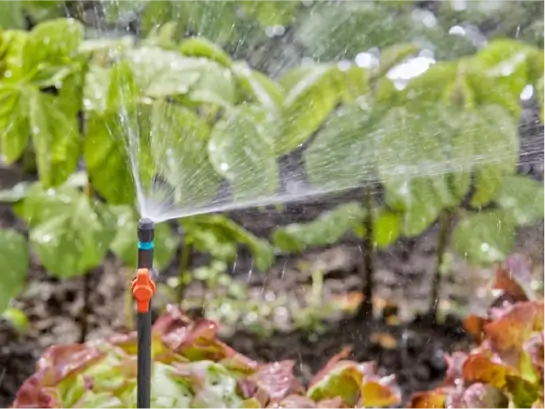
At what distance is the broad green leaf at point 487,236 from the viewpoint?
2.68ft

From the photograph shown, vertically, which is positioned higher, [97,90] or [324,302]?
[97,90]

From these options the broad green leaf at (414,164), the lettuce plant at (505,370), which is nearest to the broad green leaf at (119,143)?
the broad green leaf at (414,164)

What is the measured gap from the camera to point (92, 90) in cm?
68

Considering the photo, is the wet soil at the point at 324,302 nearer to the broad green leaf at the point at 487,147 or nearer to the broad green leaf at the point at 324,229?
the broad green leaf at the point at 324,229

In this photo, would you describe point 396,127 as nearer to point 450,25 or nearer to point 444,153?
point 444,153

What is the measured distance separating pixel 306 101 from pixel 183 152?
127mm

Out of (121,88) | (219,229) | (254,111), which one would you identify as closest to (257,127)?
(254,111)

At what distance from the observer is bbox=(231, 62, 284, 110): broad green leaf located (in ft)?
2.15

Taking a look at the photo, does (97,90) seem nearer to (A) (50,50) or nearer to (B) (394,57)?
(A) (50,50)

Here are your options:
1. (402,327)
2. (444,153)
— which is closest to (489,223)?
(444,153)

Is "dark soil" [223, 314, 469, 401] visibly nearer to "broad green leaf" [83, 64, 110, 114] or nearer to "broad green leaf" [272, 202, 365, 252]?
"broad green leaf" [272, 202, 365, 252]

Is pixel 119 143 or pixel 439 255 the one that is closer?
pixel 119 143

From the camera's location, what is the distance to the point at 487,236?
827 mm

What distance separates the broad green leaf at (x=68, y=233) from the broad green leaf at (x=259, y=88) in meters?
0.23
